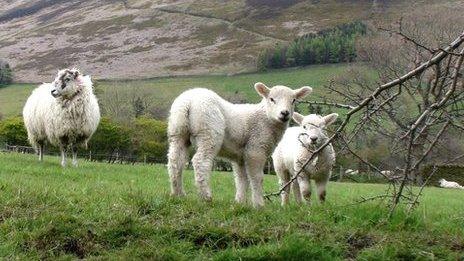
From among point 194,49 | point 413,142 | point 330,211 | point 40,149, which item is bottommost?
point 194,49

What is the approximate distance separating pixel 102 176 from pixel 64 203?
22.5 ft

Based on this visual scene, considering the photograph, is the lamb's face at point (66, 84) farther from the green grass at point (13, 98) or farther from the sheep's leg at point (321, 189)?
the green grass at point (13, 98)

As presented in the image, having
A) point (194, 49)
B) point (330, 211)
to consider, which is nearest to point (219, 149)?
point (330, 211)

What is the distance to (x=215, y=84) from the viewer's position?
112438 millimetres

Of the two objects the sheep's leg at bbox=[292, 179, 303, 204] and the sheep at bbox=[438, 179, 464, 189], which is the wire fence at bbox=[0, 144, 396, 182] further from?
the sheep's leg at bbox=[292, 179, 303, 204]

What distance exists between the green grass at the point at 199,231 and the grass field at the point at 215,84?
75.1 m

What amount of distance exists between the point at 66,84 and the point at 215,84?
3729 inches

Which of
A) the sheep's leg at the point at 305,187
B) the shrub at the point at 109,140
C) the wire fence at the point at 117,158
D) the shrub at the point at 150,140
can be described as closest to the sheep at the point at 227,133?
the sheep's leg at the point at 305,187

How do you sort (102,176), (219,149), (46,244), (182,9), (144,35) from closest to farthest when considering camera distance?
(46,244) → (219,149) → (102,176) → (144,35) → (182,9)

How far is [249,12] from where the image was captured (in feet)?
571

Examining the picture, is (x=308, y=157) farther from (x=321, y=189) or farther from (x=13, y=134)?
A: (x=13, y=134)

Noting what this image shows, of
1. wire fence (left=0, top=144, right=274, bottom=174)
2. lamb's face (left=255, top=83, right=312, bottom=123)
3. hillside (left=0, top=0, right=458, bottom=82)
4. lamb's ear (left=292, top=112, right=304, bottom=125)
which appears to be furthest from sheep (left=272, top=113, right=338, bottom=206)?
hillside (left=0, top=0, right=458, bottom=82)

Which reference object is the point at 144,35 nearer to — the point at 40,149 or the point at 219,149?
the point at 40,149

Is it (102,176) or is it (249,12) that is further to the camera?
(249,12)
